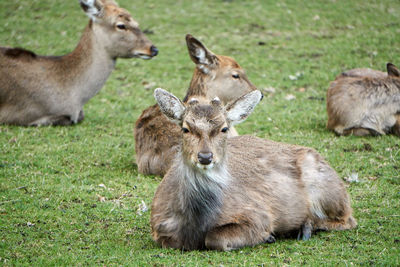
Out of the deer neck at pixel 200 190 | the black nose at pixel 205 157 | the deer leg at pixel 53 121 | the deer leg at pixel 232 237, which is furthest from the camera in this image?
the deer leg at pixel 53 121

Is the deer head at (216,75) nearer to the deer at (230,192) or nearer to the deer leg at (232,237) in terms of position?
the deer at (230,192)

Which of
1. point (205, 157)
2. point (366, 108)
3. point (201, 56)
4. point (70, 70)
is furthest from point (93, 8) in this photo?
point (205, 157)

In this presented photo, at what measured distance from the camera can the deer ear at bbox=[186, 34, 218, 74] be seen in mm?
8883

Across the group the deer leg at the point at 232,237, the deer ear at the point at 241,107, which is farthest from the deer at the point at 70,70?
the deer leg at the point at 232,237

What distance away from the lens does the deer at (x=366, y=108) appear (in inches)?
388

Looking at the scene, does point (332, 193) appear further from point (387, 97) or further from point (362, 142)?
point (387, 97)

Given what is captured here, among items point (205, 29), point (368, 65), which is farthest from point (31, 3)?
point (368, 65)

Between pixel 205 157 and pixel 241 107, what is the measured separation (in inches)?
38.7

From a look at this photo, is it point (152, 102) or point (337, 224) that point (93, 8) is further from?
point (337, 224)

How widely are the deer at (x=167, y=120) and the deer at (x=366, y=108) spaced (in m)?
1.73

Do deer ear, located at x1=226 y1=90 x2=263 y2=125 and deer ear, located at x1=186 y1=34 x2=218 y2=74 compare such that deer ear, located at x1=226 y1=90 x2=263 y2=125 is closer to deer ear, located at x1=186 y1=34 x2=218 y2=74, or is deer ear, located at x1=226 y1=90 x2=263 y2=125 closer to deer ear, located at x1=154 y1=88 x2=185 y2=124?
deer ear, located at x1=154 y1=88 x2=185 y2=124

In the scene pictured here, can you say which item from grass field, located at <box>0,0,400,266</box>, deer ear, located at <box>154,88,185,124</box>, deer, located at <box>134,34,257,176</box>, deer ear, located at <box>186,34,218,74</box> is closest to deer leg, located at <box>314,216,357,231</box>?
grass field, located at <box>0,0,400,266</box>

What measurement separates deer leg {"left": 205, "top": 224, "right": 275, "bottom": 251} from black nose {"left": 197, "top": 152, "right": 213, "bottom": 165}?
0.68 m

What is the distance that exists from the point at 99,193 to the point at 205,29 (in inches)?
384
